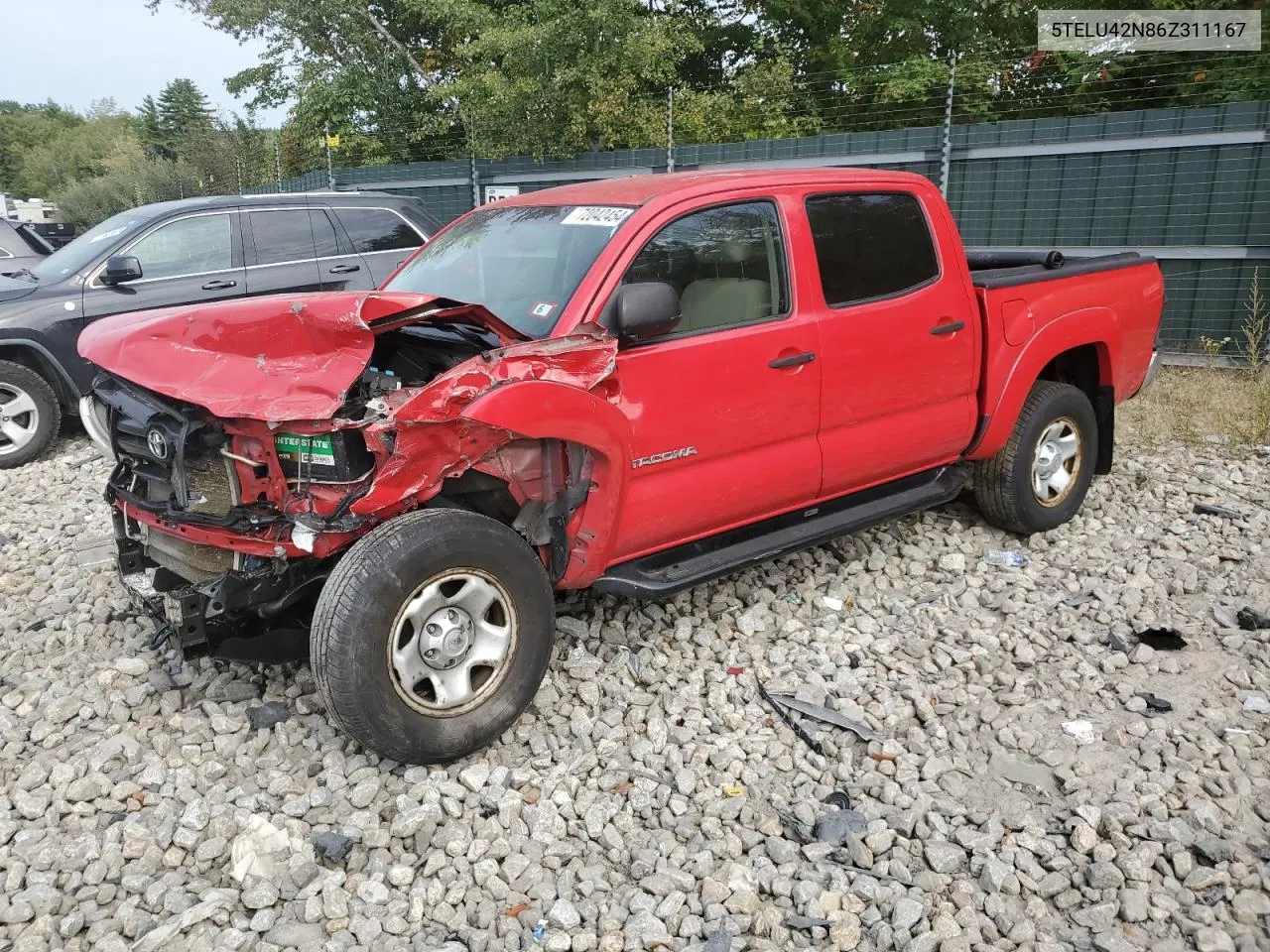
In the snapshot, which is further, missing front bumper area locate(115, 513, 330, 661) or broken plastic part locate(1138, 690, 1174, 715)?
broken plastic part locate(1138, 690, 1174, 715)

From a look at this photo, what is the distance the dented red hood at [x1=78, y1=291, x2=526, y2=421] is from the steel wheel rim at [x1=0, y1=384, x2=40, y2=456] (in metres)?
4.40

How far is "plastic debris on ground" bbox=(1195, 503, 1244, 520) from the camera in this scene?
5629 millimetres

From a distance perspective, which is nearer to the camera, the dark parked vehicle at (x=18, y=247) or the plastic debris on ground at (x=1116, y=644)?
the plastic debris on ground at (x=1116, y=644)

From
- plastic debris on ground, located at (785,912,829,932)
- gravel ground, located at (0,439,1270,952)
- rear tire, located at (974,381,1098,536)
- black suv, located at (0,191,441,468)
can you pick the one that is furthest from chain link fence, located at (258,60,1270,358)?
plastic debris on ground, located at (785,912,829,932)

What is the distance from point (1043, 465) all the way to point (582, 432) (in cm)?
317

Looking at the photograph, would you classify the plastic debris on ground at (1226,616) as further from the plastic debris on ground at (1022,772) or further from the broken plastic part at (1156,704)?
the plastic debris on ground at (1022,772)

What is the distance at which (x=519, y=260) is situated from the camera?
13.6 ft

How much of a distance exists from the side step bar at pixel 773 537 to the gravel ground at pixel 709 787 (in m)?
0.45

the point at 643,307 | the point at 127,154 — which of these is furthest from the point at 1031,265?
the point at 127,154

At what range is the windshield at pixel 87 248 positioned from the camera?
295 inches

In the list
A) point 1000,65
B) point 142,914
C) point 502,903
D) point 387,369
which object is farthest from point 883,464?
point 1000,65

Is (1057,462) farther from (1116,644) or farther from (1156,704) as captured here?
(1156,704)

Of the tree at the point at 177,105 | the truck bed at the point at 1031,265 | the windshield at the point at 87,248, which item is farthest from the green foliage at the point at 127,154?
the truck bed at the point at 1031,265

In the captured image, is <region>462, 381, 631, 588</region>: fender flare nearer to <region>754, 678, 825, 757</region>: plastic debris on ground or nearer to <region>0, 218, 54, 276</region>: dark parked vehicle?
<region>754, 678, 825, 757</region>: plastic debris on ground
